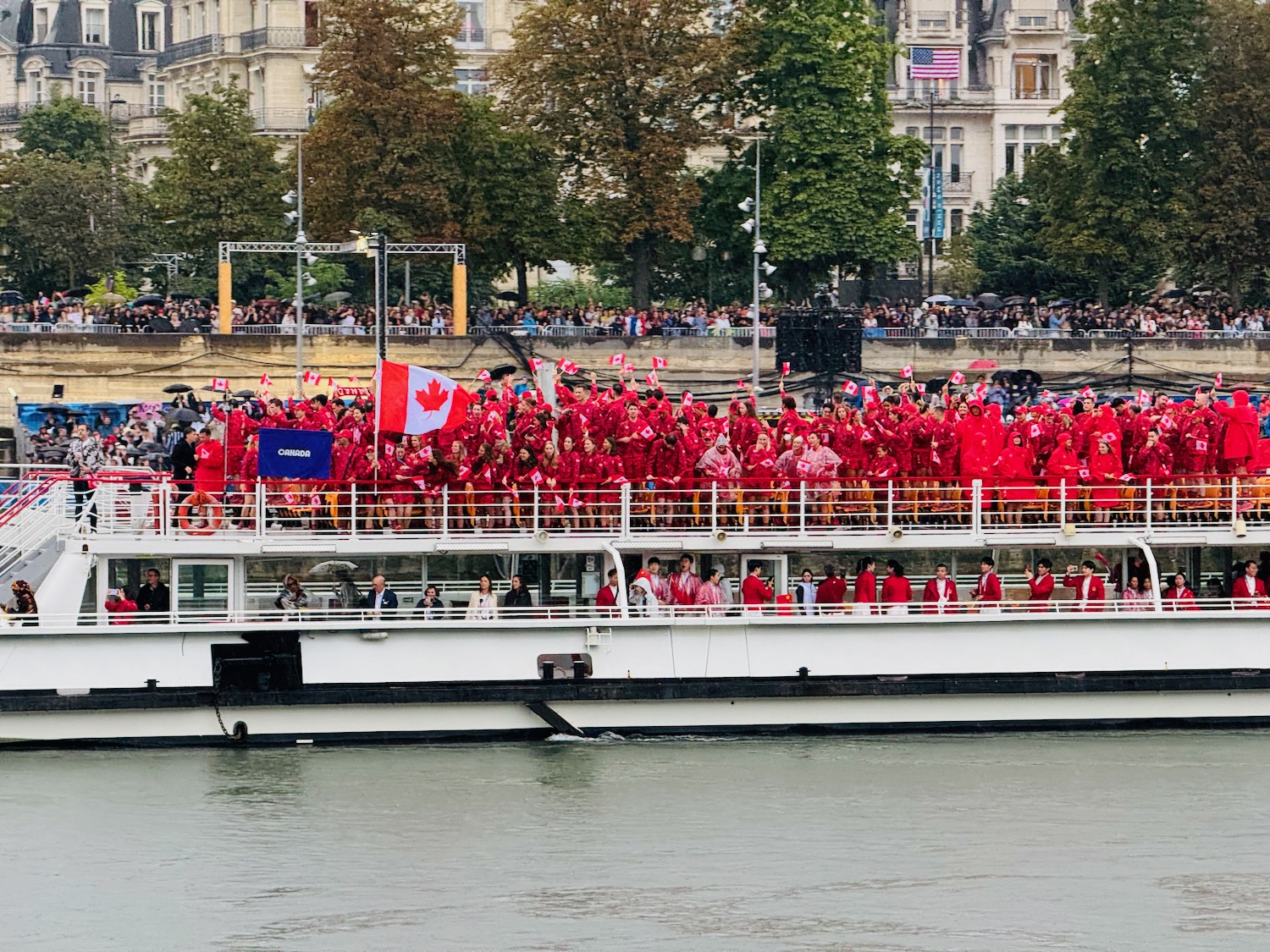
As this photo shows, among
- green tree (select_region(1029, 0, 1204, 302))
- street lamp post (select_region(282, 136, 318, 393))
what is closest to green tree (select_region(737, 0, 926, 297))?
green tree (select_region(1029, 0, 1204, 302))

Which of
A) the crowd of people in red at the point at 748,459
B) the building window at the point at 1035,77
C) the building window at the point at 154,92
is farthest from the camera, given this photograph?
the building window at the point at 154,92

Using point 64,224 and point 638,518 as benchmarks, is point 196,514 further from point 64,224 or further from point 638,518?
point 64,224

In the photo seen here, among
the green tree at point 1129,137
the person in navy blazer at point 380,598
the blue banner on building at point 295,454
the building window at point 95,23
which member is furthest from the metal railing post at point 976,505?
the building window at point 95,23

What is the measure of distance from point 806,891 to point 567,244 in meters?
41.8

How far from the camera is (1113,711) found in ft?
90.6

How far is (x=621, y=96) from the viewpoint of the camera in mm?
63500

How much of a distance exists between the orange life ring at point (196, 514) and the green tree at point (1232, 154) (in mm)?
41561

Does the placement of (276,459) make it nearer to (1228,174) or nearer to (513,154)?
(513,154)

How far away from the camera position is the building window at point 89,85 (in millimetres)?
106062

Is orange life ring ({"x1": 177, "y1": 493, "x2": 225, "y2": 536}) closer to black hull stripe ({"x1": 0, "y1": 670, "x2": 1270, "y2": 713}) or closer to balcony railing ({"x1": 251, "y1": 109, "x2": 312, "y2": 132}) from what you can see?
black hull stripe ({"x1": 0, "y1": 670, "x2": 1270, "y2": 713})

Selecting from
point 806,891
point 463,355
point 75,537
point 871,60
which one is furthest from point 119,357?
point 806,891

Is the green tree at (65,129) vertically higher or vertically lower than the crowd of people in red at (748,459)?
higher

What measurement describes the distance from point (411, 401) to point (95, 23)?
8565cm

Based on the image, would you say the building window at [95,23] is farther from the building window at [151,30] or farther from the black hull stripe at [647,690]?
the black hull stripe at [647,690]
